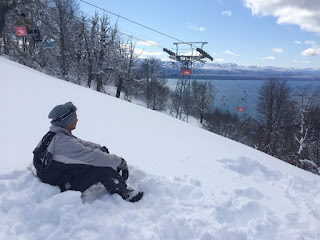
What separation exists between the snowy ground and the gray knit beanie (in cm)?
80

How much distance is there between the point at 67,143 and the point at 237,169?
383 cm

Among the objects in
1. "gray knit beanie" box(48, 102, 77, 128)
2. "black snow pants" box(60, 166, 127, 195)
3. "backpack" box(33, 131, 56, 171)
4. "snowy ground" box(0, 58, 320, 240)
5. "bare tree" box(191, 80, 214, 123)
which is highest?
"gray knit beanie" box(48, 102, 77, 128)

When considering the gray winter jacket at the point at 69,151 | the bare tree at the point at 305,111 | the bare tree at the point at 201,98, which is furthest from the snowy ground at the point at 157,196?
the bare tree at the point at 201,98

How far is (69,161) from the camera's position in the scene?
2.99 meters

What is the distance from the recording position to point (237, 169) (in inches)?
212

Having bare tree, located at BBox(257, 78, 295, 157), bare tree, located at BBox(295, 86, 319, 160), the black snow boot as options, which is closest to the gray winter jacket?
the black snow boot

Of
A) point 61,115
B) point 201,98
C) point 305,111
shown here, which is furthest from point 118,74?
point 61,115

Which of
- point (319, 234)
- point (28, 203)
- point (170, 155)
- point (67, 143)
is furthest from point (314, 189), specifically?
point (28, 203)

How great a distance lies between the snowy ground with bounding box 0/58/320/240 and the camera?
2.65 metres

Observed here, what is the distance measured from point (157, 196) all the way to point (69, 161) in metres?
1.32

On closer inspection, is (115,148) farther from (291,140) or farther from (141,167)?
(291,140)

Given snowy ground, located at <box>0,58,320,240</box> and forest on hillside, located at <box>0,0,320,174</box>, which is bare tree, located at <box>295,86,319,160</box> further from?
snowy ground, located at <box>0,58,320,240</box>

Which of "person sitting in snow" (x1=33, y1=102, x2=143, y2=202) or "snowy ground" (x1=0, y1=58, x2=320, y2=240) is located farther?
"person sitting in snow" (x1=33, y1=102, x2=143, y2=202)

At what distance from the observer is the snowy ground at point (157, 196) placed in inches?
104
